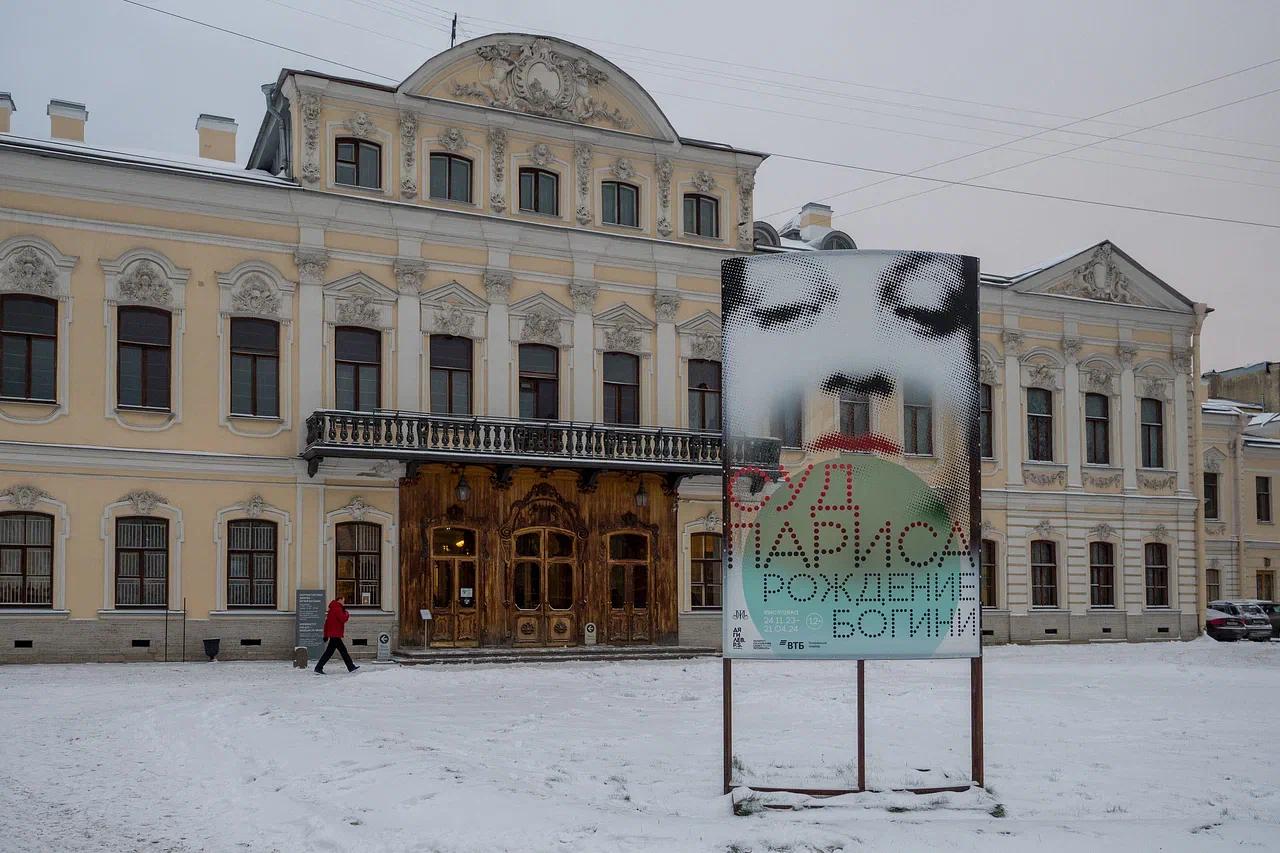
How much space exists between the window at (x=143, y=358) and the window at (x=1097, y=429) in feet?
82.3

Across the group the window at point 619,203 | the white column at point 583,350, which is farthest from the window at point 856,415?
the window at point 619,203

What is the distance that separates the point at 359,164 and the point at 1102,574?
77.3 ft

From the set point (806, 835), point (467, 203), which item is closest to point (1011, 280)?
point (467, 203)

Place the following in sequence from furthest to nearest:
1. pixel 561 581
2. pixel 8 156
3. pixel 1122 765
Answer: pixel 561 581 < pixel 8 156 < pixel 1122 765

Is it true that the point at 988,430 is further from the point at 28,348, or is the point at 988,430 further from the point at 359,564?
the point at 28,348

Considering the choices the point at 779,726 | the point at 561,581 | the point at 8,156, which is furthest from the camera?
the point at 561,581

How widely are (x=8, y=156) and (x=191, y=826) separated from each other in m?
19.3

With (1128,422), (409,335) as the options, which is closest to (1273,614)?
(1128,422)

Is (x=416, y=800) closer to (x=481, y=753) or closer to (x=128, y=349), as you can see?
Result: (x=481, y=753)

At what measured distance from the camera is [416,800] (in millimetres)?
10812

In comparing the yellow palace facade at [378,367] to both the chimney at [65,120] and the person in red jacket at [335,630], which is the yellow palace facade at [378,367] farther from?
the person in red jacket at [335,630]

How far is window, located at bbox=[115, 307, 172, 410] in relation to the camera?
26438mm

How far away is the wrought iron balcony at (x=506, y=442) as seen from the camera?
26922 mm

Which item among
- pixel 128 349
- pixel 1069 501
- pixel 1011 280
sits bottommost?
pixel 1069 501
